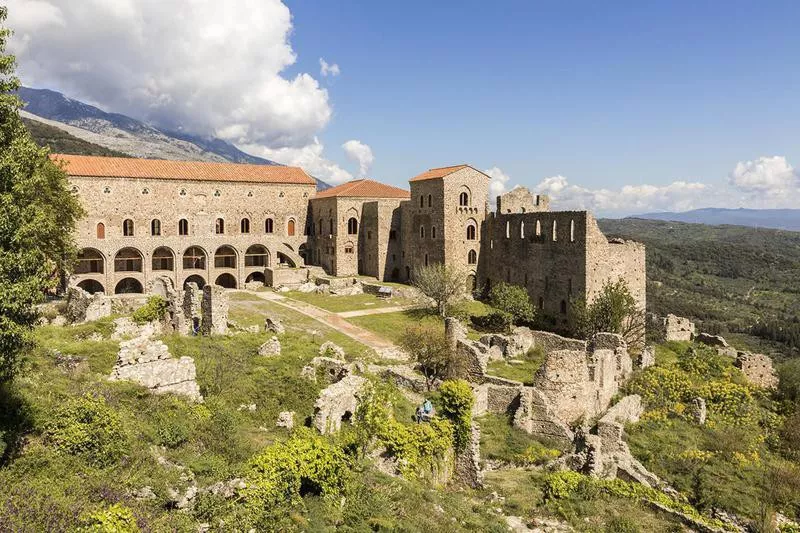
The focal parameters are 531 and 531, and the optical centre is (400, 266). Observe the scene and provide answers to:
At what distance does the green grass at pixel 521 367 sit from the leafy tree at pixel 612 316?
17.8 ft

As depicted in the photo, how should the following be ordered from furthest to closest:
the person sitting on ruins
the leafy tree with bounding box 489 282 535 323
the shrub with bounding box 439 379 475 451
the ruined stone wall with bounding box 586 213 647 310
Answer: the leafy tree with bounding box 489 282 535 323, the ruined stone wall with bounding box 586 213 647 310, the person sitting on ruins, the shrub with bounding box 439 379 475 451

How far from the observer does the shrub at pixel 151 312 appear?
21.2 m

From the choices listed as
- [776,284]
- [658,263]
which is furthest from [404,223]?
[776,284]

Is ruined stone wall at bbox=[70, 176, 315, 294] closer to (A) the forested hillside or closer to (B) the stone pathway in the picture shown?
(B) the stone pathway

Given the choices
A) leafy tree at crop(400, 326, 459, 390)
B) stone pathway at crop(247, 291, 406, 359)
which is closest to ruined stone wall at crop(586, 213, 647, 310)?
stone pathway at crop(247, 291, 406, 359)

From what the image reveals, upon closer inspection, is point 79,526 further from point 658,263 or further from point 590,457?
point 658,263

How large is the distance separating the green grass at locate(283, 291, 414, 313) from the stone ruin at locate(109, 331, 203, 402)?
28.1m

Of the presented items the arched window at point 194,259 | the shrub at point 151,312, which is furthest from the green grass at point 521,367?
the arched window at point 194,259

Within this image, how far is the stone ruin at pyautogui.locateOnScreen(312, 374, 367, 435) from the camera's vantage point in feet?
42.4

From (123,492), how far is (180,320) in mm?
14567

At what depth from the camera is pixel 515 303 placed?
38.9m

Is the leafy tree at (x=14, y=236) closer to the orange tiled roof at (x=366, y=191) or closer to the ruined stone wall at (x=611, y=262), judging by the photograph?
the ruined stone wall at (x=611, y=262)

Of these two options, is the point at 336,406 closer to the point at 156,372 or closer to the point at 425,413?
the point at 425,413

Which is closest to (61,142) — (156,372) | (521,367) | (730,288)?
(521,367)
